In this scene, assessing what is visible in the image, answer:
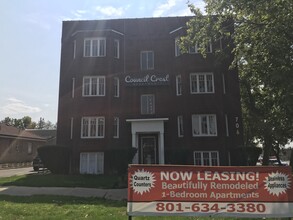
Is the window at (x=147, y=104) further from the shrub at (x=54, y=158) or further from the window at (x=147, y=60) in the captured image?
the shrub at (x=54, y=158)

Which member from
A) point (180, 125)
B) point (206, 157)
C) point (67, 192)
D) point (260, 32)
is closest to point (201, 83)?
point (180, 125)

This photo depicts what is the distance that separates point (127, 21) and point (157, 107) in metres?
8.12

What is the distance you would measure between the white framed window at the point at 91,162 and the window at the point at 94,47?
25.6ft

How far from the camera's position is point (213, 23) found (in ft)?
62.4

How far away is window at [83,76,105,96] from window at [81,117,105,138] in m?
1.96

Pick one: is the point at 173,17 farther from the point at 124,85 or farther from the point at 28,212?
the point at 28,212

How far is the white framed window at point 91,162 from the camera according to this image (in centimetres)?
2561

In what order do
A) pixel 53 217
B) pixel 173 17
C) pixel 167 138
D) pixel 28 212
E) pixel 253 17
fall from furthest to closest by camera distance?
pixel 173 17 → pixel 167 138 → pixel 253 17 → pixel 28 212 → pixel 53 217

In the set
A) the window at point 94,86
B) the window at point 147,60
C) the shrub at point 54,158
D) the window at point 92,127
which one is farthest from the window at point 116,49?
the shrub at point 54,158

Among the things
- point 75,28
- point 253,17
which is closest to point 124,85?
point 75,28

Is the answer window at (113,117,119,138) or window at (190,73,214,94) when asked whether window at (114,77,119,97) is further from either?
window at (190,73,214,94)

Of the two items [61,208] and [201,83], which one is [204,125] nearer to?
[201,83]

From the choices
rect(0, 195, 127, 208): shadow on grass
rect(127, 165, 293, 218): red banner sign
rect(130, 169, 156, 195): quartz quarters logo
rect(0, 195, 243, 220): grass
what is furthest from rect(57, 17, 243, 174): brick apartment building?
rect(130, 169, 156, 195): quartz quarters logo

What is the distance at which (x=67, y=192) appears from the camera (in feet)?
48.2
